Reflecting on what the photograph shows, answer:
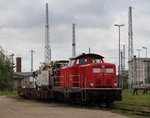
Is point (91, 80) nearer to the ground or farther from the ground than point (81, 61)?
nearer to the ground

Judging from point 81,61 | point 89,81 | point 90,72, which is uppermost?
point 81,61

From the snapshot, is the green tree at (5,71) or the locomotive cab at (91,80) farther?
the green tree at (5,71)

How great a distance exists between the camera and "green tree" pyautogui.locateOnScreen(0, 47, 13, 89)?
74.1m

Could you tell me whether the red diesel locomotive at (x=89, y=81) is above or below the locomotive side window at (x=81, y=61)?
below

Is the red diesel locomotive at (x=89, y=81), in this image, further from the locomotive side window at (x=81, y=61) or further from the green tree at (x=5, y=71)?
the green tree at (x=5, y=71)

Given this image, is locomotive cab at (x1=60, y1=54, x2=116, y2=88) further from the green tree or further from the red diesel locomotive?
the green tree

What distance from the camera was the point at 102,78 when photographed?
861 inches

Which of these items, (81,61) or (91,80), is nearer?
(91,80)

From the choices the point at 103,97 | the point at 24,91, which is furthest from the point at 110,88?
the point at 24,91

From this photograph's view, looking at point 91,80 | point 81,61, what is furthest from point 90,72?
point 81,61

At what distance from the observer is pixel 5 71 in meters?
76.4

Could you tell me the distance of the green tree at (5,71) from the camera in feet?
243

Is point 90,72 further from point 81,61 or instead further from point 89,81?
point 81,61

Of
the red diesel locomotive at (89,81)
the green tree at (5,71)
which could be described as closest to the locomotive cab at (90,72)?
the red diesel locomotive at (89,81)
